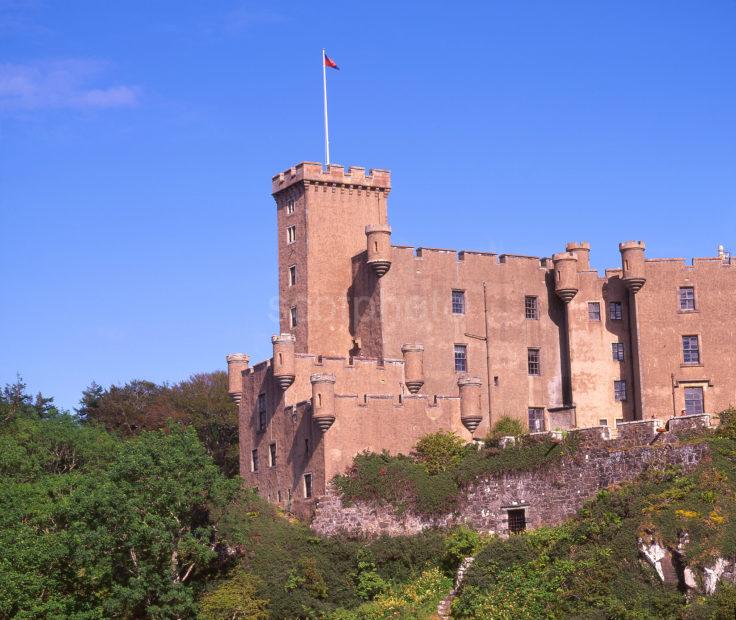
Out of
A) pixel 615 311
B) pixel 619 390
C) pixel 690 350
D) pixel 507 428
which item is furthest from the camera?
pixel 615 311

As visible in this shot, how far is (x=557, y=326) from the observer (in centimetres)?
7000

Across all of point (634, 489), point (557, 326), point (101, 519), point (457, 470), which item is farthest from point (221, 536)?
point (557, 326)

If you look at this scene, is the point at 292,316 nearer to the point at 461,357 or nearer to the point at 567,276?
the point at 461,357

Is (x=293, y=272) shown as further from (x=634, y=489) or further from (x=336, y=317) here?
(x=634, y=489)

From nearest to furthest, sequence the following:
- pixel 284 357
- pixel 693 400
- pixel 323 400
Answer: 1. pixel 323 400
2. pixel 284 357
3. pixel 693 400

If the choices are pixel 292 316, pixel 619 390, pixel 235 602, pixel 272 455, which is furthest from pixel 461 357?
pixel 235 602

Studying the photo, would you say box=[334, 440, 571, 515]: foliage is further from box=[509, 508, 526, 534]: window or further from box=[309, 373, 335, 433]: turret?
box=[309, 373, 335, 433]: turret

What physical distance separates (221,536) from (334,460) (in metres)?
6.03

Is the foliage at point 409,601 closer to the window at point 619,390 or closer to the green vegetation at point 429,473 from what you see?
the green vegetation at point 429,473

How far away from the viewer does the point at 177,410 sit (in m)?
88.8

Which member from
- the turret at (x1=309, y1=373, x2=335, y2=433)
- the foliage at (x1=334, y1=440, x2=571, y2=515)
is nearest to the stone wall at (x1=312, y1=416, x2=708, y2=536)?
the foliage at (x1=334, y1=440, x2=571, y2=515)

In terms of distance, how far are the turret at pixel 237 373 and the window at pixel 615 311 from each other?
56.9 feet

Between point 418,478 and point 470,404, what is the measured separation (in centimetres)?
542

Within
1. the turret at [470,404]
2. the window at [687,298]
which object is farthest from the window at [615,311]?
the turret at [470,404]
